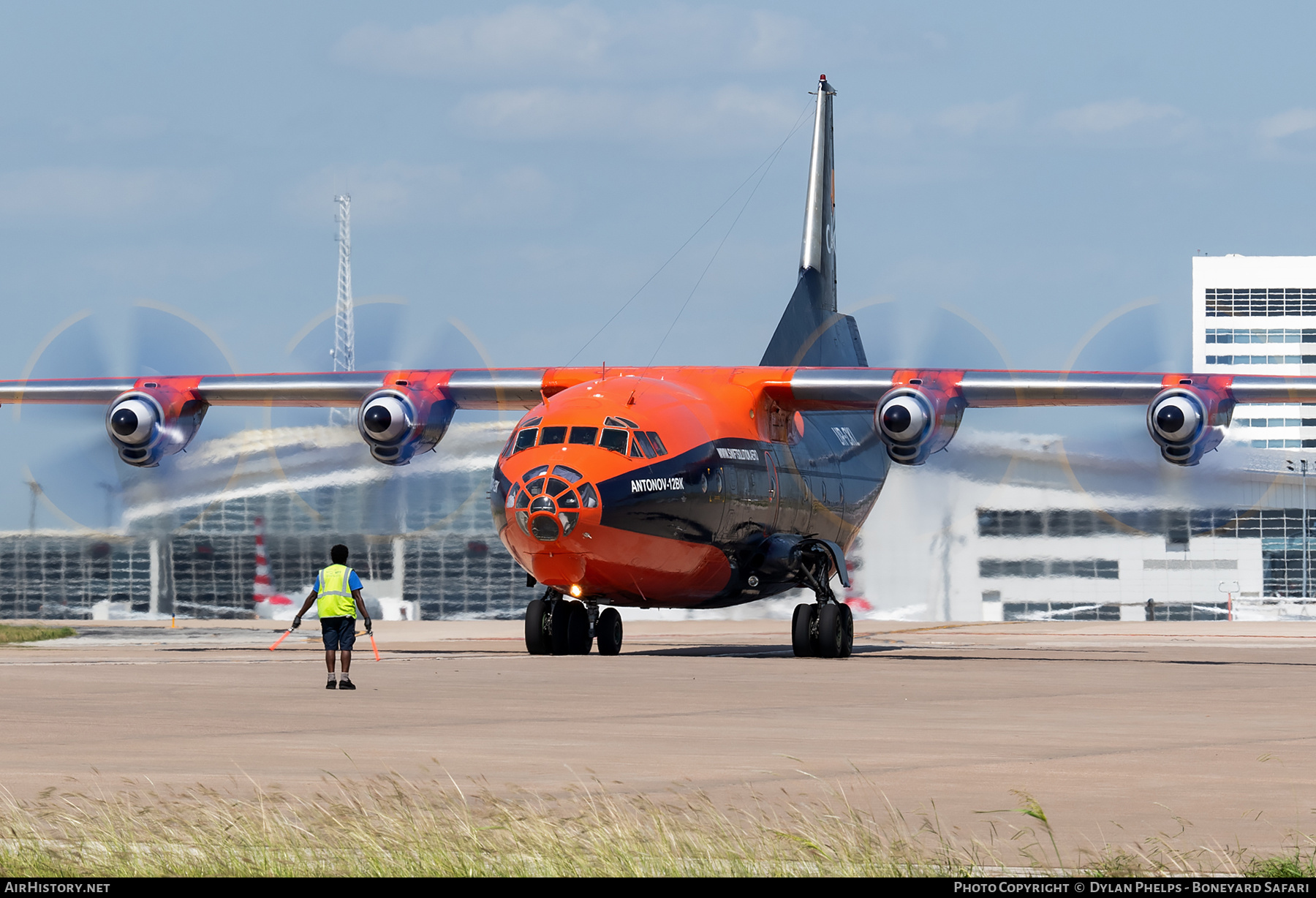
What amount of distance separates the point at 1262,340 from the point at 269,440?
16994 cm

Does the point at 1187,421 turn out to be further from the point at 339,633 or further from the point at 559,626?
the point at 339,633

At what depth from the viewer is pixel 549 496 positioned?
2547 centimetres

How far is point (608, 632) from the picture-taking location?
98.6 ft

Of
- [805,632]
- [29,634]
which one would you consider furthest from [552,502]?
[29,634]

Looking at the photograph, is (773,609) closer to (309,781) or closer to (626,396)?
(626,396)

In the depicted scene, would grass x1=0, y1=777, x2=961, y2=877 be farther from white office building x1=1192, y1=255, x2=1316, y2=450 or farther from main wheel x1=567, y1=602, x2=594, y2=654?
white office building x1=1192, y1=255, x2=1316, y2=450

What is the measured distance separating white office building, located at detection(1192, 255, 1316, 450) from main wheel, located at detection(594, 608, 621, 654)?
16815cm

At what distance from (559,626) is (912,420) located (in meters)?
6.59

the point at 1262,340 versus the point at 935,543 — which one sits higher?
the point at 1262,340

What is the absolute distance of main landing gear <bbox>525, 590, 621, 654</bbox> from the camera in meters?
28.7

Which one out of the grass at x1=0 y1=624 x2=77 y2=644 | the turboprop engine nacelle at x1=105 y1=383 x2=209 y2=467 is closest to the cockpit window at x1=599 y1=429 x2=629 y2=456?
the turboprop engine nacelle at x1=105 y1=383 x2=209 y2=467

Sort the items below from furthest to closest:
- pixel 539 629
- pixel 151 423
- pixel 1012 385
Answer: pixel 151 423, pixel 1012 385, pixel 539 629

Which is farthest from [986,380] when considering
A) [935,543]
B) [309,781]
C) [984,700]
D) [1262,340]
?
[1262,340]

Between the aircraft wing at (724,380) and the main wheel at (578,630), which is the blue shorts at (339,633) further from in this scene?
the aircraft wing at (724,380)
